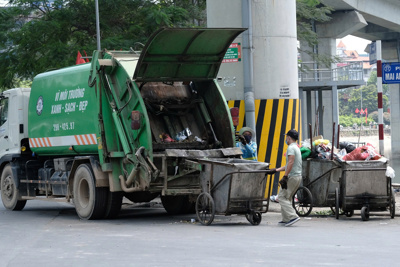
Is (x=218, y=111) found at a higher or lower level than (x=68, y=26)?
lower

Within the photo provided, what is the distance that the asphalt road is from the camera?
8742 mm

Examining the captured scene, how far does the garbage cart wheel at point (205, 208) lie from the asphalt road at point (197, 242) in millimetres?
149

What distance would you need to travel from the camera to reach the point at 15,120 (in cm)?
1612


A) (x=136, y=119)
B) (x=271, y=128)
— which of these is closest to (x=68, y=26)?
(x=271, y=128)

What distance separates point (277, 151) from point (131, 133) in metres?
4.40

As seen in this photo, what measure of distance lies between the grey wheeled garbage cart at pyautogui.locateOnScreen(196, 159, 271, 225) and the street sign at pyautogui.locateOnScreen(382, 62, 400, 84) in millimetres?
4608

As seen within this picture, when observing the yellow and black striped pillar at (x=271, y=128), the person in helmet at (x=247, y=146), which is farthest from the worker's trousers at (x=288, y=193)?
the yellow and black striped pillar at (x=271, y=128)

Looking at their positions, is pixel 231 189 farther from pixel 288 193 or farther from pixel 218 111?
pixel 218 111

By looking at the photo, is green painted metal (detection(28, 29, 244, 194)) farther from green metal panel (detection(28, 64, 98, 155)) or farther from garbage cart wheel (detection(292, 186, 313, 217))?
garbage cart wheel (detection(292, 186, 313, 217))

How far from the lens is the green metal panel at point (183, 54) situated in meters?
13.0

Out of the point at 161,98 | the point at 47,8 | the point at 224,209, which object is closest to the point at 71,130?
the point at 161,98

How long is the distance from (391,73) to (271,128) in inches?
102

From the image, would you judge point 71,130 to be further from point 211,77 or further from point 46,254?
point 46,254

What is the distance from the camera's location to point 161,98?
1393 cm
